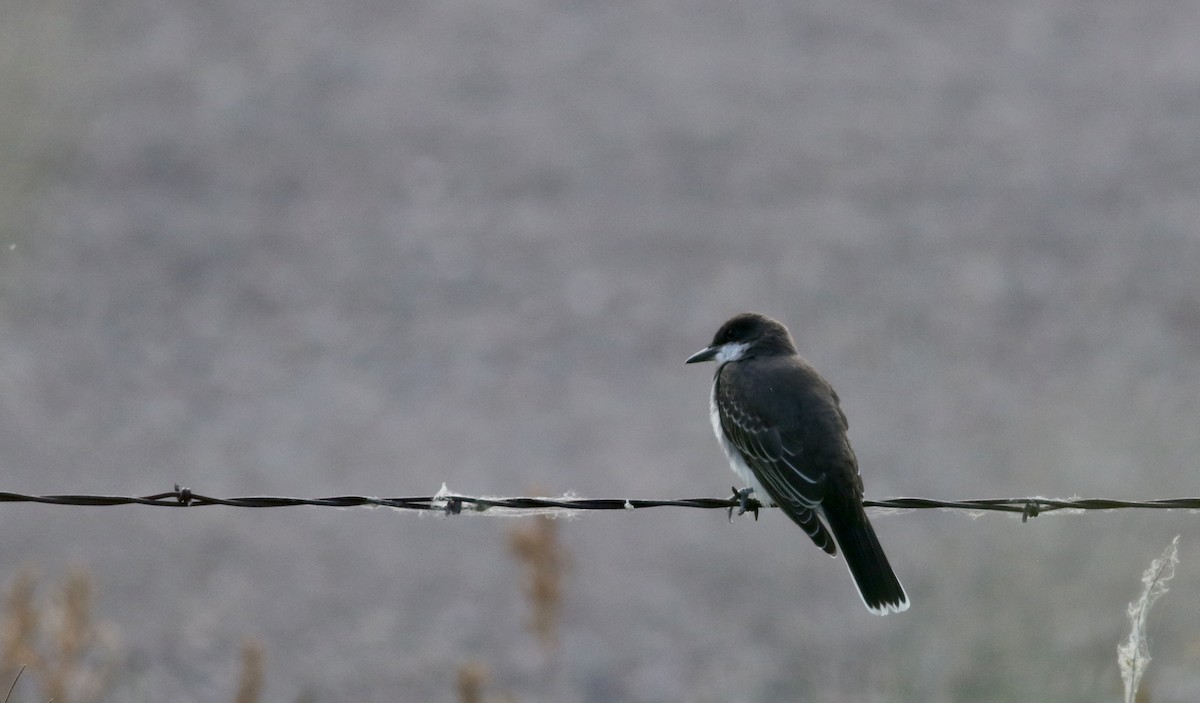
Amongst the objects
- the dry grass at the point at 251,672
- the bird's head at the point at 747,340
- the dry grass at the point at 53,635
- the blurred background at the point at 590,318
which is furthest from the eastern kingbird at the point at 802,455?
the dry grass at the point at 53,635

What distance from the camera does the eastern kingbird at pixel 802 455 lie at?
6605mm

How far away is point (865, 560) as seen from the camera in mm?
6590

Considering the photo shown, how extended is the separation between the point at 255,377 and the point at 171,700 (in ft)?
22.6

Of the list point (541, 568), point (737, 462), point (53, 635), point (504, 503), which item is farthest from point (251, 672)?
point (737, 462)

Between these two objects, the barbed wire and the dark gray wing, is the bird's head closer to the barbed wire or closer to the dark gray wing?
the dark gray wing

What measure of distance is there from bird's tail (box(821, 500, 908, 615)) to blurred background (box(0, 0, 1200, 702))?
1067mm

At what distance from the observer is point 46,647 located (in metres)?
6.98

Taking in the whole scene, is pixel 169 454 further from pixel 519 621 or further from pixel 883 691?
pixel 883 691

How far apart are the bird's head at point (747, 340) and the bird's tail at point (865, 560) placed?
137 cm

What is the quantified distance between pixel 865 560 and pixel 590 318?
1199 centimetres

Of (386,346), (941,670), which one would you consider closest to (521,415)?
(386,346)

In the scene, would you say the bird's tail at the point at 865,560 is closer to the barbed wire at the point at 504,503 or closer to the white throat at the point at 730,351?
the barbed wire at the point at 504,503

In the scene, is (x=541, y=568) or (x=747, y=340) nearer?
(x=541, y=568)

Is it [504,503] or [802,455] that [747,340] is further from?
[504,503]
